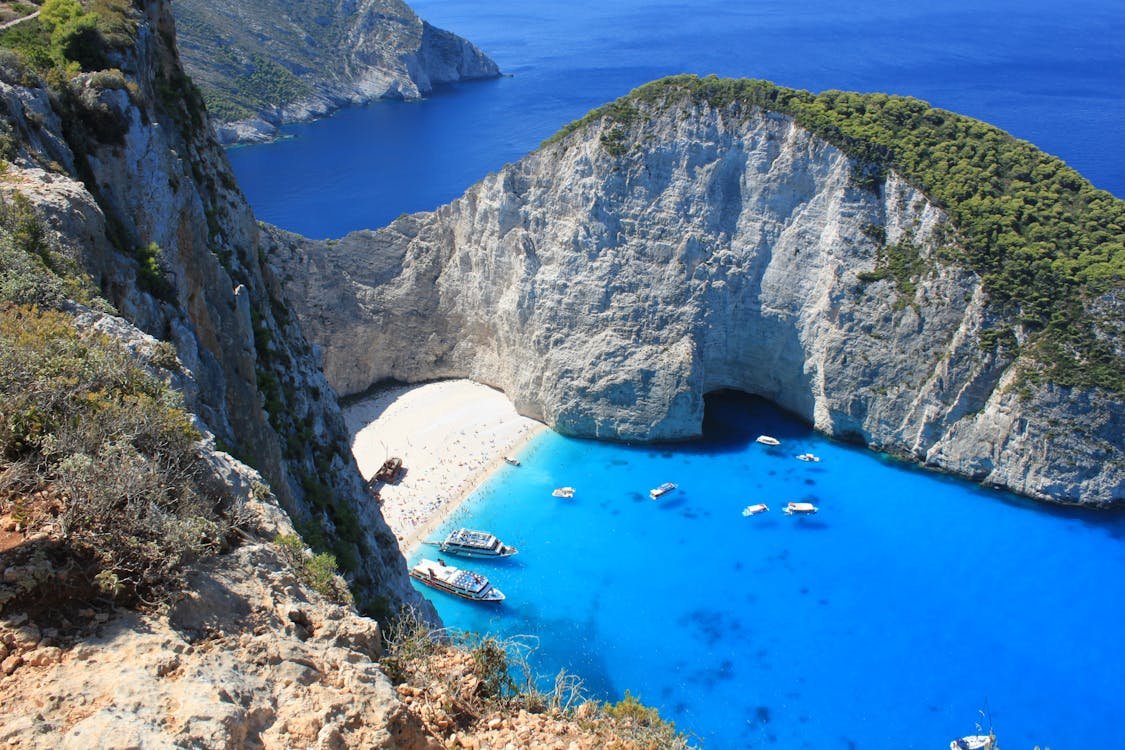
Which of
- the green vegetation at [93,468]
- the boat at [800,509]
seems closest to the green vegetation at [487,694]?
the green vegetation at [93,468]

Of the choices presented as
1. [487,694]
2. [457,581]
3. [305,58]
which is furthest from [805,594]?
[305,58]

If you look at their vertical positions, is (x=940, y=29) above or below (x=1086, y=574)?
above

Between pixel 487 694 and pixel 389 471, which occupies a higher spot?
pixel 487 694

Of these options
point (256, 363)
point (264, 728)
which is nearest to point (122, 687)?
point (264, 728)

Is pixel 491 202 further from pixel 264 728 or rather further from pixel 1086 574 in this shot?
pixel 264 728

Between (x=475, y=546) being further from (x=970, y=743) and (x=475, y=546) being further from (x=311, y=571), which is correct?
(x=311, y=571)

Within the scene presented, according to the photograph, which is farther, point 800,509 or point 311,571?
point 800,509
